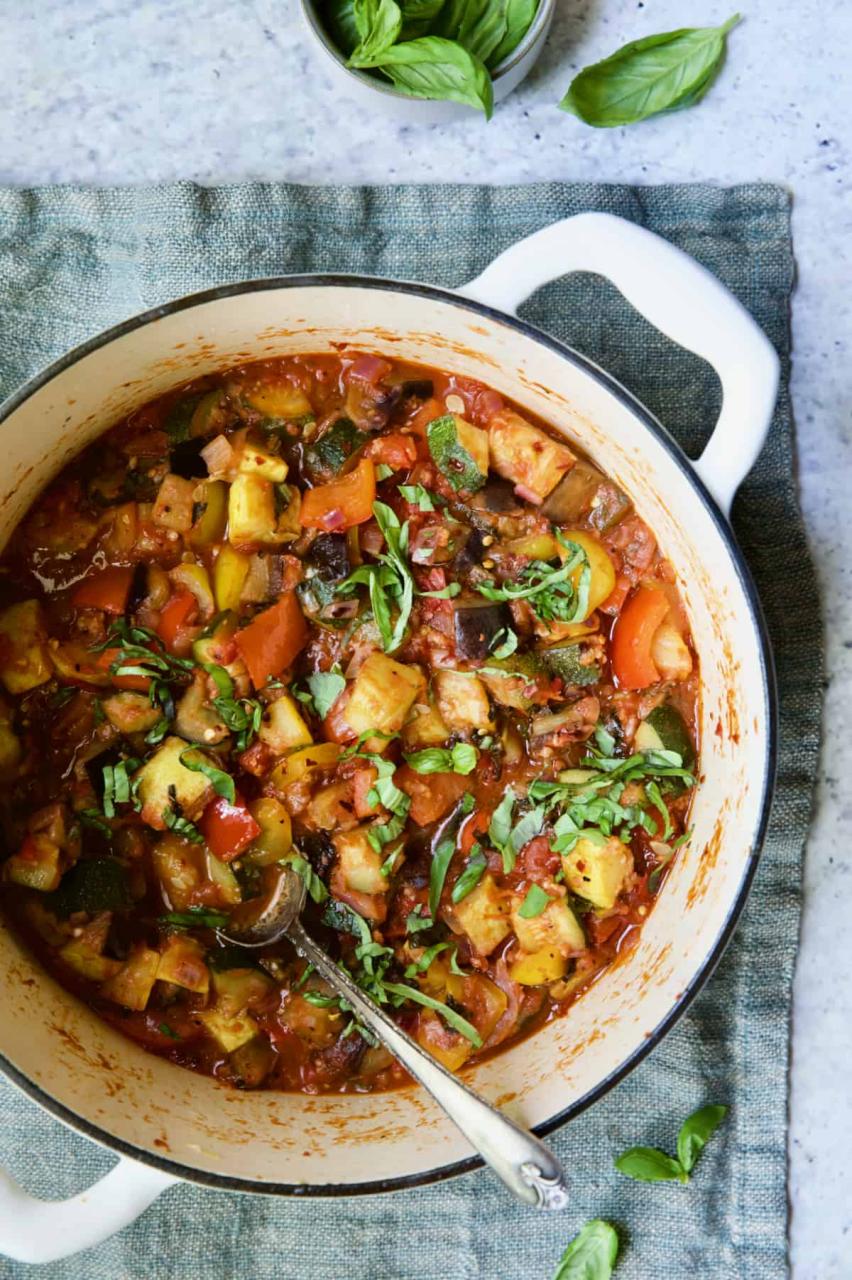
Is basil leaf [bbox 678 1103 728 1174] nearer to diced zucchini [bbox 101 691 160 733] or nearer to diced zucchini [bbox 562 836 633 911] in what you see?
diced zucchini [bbox 562 836 633 911]

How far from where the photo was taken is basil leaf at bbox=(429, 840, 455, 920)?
10.8ft

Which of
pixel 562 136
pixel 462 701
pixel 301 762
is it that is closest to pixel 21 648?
pixel 301 762

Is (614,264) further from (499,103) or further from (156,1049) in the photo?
(156,1049)

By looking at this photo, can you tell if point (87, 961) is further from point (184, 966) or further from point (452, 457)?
point (452, 457)

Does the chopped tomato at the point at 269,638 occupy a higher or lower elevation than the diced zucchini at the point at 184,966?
higher

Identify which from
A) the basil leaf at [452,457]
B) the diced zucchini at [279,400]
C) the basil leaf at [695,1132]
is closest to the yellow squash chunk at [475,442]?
the basil leaf at [452,457]

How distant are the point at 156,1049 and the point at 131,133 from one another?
8.60ft

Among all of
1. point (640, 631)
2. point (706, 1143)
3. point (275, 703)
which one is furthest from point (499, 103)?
point (706, 1143)

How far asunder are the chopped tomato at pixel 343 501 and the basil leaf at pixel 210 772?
693mm

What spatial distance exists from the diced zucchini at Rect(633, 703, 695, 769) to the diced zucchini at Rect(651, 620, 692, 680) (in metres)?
0.11

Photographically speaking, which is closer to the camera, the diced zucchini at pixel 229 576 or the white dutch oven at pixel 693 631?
the white dutch oven at pixel 693 631

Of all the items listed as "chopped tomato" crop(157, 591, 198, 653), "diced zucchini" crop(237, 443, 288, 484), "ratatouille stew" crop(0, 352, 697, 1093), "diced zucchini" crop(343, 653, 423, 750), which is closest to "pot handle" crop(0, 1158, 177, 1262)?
"ratatouille stew" crop(0, 352, 697, 1093)

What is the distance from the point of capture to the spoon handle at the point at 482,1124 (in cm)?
276

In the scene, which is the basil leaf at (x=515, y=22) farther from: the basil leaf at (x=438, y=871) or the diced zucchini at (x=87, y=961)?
the diced zucchini at (x=87, y=961)
